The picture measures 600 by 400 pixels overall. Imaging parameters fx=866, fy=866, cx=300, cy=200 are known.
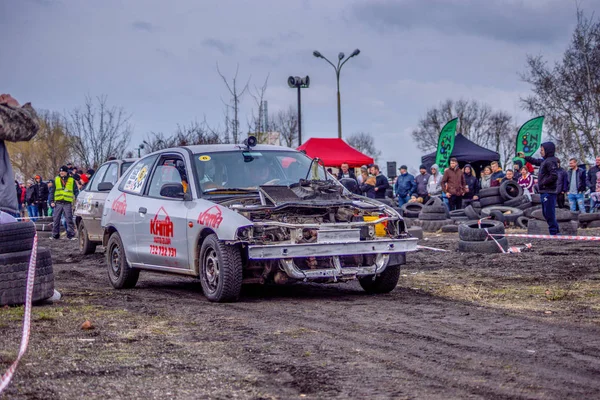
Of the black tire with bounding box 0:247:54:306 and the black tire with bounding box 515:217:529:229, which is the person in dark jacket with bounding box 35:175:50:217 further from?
the black tire with bounding box 0:247:54:306

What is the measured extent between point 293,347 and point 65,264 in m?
9.40

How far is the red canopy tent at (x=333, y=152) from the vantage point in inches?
1190

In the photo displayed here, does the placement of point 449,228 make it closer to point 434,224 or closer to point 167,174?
point 434,224

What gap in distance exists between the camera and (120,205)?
1058 centimetres

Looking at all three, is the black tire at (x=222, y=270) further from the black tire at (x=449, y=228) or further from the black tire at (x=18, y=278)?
the black tire at (x=449, y=228)

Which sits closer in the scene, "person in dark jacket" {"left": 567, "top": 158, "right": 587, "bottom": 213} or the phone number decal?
the phone number decal

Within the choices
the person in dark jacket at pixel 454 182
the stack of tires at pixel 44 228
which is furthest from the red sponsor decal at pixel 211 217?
the stack of tires at pixel 44 228

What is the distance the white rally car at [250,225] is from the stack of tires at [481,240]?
4311 millimetres

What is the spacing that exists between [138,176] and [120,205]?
42cm

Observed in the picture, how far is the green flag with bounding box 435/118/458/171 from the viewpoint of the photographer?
97.6ft

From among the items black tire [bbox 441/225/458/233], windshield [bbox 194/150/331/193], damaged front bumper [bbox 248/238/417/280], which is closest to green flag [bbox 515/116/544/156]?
black tire [bbox 441/225/458/233]

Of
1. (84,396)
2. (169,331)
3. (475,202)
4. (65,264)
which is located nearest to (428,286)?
(169,331)

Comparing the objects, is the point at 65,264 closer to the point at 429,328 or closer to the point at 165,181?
the point at 165,181

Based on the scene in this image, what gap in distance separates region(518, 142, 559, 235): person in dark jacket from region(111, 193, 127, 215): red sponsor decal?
8421 mm
